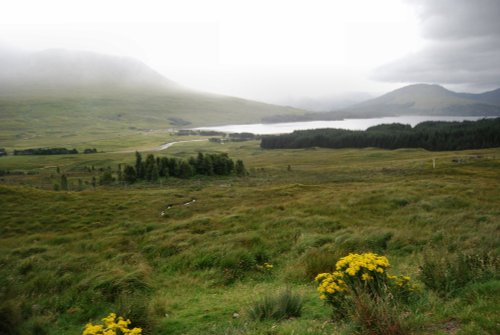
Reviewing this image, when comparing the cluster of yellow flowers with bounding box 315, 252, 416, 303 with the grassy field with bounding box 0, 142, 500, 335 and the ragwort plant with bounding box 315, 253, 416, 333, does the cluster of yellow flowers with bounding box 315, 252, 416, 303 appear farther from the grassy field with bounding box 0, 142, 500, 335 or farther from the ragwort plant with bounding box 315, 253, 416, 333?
the grassy field with bounding box 0, 142, 500, 335

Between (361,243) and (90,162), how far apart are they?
118973mm

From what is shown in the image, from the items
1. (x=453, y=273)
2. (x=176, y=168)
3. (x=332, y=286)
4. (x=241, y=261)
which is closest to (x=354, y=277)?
(x=332, y=286)

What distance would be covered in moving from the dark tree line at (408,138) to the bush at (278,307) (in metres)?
139

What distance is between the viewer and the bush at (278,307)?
720cm

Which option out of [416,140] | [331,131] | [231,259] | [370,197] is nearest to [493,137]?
[416,140]

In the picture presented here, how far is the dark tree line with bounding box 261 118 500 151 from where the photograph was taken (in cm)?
12069

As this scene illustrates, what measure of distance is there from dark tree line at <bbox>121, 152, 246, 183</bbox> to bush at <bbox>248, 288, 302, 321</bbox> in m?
60.0

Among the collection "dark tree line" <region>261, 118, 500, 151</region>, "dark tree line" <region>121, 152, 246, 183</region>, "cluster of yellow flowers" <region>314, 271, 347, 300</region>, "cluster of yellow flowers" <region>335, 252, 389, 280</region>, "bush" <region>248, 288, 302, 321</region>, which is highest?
"dark tree line" <region>261, 118, 500, 151</region>

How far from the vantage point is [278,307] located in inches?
286

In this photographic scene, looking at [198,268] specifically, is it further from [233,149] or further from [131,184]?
Result: [233,149]

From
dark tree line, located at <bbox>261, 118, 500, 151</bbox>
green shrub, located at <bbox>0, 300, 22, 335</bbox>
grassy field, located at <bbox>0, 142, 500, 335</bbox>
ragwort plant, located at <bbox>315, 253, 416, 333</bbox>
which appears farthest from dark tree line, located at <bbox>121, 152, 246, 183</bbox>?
dark tree line, located at <bbox>261, 118, 500, 151</bbox>

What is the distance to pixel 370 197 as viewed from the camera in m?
26.6

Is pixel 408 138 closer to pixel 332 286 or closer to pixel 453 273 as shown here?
pixel 453 273

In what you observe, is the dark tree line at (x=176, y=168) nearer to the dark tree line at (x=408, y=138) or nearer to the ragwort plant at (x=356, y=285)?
the ragwort plant at (x=356, y=285)
